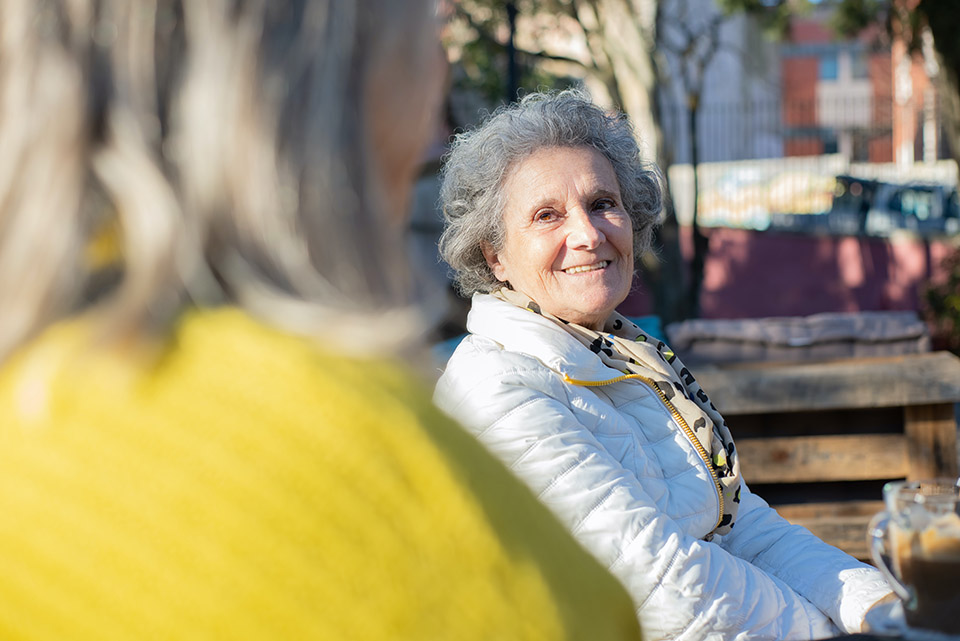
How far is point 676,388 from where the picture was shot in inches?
98.3

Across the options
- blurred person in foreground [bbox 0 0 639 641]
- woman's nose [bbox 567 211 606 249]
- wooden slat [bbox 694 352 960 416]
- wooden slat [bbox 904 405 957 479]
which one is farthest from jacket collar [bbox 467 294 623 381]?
wooden slat [bbox 904 405 957 479]

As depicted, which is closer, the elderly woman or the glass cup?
the glass cup

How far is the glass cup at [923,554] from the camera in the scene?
143 cm

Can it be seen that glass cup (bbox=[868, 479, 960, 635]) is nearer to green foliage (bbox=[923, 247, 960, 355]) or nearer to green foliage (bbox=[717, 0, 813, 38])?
green foliage (bbox=[923, 247, 960, 355])

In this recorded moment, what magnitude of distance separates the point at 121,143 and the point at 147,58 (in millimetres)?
79

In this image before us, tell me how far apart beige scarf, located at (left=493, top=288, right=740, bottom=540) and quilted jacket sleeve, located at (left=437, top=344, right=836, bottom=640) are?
18 cm

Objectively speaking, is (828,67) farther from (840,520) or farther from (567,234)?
(567,234)

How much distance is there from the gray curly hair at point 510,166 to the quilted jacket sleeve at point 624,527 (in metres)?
0.64

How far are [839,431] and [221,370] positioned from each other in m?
3.40

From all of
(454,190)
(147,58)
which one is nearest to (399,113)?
(147,58)

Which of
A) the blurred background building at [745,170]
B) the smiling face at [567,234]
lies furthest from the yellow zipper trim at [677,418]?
the blurred background building at [745,170]

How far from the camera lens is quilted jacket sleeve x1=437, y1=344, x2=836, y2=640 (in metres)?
2.03

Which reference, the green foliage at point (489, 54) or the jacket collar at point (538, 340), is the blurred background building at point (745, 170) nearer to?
the green foliage at point (489, 54)

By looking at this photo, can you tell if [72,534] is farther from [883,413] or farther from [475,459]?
[883,413]
